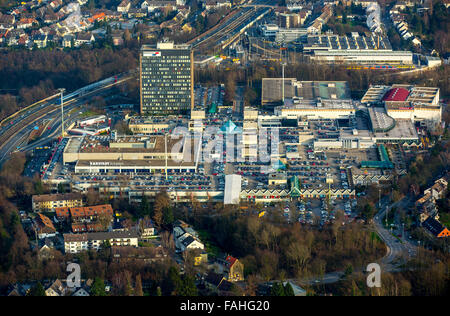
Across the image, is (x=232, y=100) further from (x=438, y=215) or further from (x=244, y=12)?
(x=244, y=12)

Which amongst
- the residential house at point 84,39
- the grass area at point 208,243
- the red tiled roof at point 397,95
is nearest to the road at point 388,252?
the grass area at point 208,243

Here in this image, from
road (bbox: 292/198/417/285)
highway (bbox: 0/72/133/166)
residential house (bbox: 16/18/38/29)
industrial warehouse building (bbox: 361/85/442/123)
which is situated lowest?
highway (bbox: 0/72/133/166)

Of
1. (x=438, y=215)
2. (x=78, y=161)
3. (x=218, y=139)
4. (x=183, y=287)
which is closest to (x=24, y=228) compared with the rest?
(x=78, y=161)

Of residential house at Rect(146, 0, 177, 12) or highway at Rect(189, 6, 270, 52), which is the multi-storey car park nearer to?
highway at Rect(189, 6, 270, 52)

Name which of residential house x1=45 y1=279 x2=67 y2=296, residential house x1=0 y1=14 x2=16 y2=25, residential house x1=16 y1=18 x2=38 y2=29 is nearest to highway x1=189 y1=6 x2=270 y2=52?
residential house x1=16 y1=18 x2=38 y2=29

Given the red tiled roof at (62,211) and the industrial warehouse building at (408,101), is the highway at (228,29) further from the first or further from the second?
the red tiled roof at (62,211)

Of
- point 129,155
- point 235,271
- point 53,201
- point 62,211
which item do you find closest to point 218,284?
point 235,271
